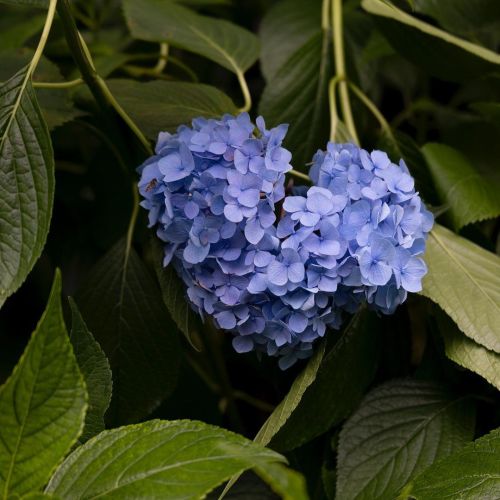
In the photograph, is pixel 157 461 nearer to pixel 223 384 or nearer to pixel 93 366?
pixel 93 366

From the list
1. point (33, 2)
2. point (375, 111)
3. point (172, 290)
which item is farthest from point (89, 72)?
point (375, 111)

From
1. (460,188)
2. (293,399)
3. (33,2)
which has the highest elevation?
(33,2)

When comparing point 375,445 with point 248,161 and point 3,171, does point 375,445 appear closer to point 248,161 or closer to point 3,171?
point 248,161

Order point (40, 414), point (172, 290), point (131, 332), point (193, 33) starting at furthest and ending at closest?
point (193, 33) < point (131, 332) < point (172, 290) < point (40, 414)

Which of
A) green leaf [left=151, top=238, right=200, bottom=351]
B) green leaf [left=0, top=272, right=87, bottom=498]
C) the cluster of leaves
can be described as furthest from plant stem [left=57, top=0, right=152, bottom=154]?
green leaf [left=0, top=272, right=87, bottom=498]

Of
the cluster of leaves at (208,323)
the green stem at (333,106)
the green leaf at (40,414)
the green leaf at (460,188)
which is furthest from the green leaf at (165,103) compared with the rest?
the green leaf at (40,414)
